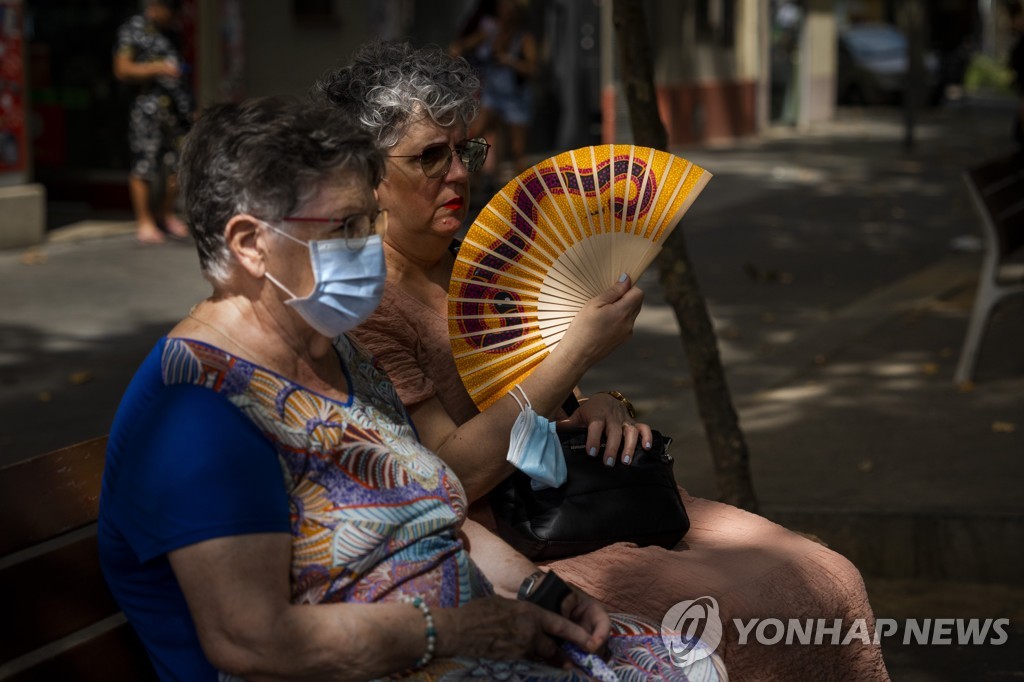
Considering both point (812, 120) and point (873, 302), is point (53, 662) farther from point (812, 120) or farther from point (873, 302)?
point (812, 120)

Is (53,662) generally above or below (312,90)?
below

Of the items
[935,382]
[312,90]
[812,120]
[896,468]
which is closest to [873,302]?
[935,382]

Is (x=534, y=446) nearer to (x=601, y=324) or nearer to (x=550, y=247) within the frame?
(x=601, y=324)

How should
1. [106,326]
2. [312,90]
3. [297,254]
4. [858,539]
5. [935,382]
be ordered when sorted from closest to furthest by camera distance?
[297,254]
[312,90]
[858,539]
[935,382]
[106,326]

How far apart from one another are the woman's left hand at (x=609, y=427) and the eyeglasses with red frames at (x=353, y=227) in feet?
2.50

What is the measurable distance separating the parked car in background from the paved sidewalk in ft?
63.1

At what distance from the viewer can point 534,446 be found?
9.02 ft

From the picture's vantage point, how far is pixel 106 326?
859 cm

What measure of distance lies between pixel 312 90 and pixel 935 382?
15.1ft

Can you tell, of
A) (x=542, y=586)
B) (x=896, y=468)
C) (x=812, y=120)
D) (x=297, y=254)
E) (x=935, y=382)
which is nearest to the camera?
(x=297, y=254)

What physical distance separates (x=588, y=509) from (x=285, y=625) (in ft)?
2.91

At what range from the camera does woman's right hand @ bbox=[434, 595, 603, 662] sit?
2.33 metres

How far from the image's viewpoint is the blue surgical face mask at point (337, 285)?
2309 millimetres

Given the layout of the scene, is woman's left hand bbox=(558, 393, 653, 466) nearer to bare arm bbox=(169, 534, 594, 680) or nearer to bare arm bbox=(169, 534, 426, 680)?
bare arm bbox=(169, 534, 594, 680)
